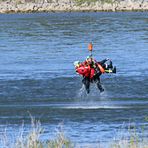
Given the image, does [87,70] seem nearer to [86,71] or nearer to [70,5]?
[86,71]

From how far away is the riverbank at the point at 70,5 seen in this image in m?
113

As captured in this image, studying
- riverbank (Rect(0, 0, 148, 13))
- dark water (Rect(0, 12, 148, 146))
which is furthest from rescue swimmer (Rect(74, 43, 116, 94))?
riverbank (Rect(0, 0, 148, 13))

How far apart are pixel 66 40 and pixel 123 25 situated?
15850mm

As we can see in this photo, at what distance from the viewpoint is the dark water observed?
26219 millimetres

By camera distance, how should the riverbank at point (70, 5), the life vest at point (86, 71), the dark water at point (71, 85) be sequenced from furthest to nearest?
the riverbank at point (70, 5), the life vest at point (86, 71), the dark water at point (71, 85)

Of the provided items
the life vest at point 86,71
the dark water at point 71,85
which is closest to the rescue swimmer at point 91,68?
the life vest at point 86,71

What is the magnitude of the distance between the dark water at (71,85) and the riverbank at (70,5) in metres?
48.6

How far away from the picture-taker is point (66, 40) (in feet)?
194

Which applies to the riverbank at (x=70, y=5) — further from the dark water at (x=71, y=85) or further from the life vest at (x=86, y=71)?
the life vest at (x=86, y=71)

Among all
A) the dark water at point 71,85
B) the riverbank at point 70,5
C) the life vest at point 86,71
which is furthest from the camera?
the riverbank at point 70,5

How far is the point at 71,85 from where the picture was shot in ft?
115

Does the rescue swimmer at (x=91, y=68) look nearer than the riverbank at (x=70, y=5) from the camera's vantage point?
Yes

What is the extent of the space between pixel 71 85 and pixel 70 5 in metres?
85.6

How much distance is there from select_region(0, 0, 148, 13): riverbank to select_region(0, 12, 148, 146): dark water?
4863 cm
